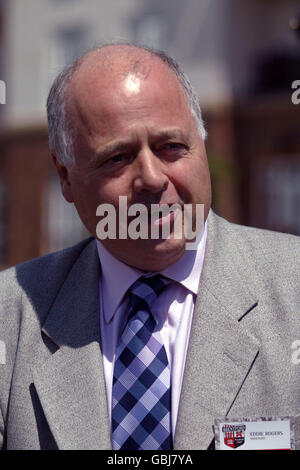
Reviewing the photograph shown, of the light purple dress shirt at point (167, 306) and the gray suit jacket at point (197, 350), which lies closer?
the gray suit jacket at point (197, 350)

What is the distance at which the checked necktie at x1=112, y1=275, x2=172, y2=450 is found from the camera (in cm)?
181

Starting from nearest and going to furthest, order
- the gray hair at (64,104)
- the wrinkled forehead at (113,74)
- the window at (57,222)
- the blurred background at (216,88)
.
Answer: the wrinkled forehead at (113,74), the gray hair at (64,104), the blurred background at (216,88), the window at (57,222)

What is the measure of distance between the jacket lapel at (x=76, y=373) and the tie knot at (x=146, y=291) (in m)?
0.14

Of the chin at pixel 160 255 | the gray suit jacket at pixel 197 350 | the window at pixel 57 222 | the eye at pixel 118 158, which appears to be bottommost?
the window at pixel 57 222

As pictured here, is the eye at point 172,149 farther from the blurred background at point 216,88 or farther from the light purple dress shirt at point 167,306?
the blurred background at point 216,88

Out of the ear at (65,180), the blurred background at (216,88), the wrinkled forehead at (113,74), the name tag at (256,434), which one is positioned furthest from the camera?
the blurred background at (216,88)

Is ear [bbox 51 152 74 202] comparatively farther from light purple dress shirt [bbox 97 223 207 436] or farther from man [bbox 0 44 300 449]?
light purple dress shirt [bbox 97 223 207 436]

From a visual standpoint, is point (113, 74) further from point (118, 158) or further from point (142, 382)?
point (142, 382)

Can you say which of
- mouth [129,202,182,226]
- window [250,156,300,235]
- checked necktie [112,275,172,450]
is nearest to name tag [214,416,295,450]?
checked necktie [112,275,172,450]

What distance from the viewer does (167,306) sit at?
6.51ft

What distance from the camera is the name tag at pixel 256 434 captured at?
175 cm

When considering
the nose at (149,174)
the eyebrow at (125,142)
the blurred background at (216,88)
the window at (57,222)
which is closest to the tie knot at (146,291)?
the nose at (149,174)

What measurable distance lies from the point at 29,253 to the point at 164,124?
13.1m
